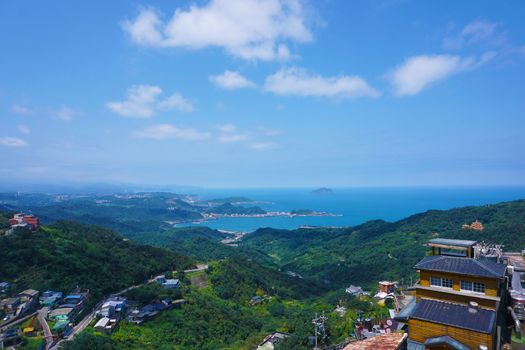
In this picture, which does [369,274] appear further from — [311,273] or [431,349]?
[431,349]

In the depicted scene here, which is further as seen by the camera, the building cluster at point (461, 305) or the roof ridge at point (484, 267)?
the roof ridge at point (484, 267)

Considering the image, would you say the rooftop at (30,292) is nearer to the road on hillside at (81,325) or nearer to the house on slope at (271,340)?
the road on hillside at (81,325)

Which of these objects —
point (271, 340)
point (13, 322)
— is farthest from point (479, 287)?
point (13, 322)

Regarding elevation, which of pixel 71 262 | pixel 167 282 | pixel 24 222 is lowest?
pixel 167 282

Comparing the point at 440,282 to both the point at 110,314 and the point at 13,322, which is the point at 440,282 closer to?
the point at 110,314

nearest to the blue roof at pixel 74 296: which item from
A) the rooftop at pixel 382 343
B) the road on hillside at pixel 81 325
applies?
the road on hillside at pixel 81 325

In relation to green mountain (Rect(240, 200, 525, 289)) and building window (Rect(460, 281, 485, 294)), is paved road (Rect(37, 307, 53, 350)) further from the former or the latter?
green mountain (Rect(240, 200, 525, 289))
